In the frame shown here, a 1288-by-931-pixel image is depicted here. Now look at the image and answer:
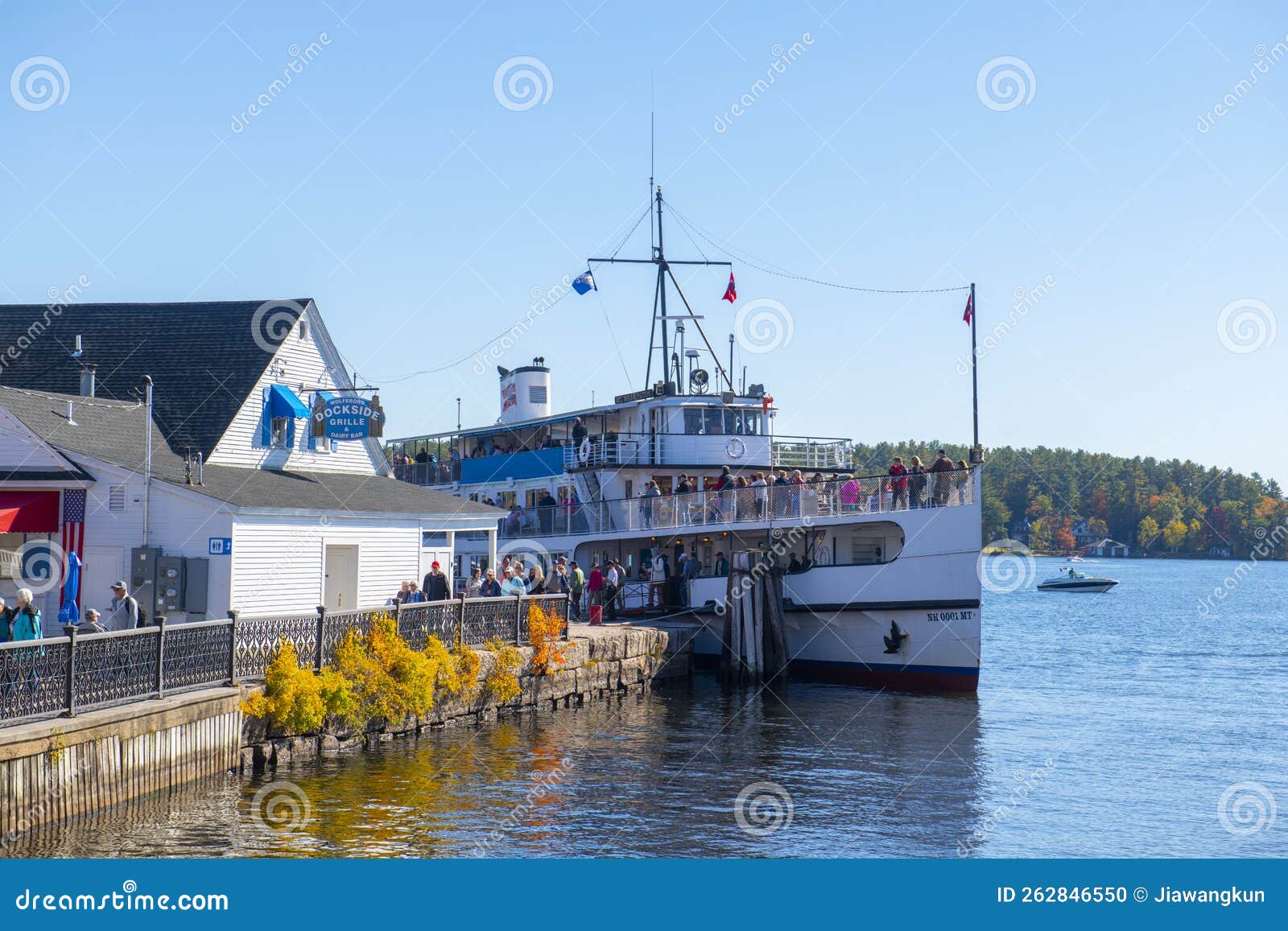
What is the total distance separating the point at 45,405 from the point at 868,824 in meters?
16.2

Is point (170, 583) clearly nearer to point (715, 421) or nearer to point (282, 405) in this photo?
point (282, 405)

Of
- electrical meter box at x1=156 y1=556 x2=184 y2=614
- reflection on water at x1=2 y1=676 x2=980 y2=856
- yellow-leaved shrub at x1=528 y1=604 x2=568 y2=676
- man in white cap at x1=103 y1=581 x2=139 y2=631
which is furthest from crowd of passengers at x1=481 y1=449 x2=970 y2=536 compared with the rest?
man in white cap at x1=103 y1=581 x2=139 y2=631

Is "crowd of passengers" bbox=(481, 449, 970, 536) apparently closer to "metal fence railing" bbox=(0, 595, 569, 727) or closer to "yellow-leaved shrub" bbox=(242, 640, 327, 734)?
"metal fence railing" bbox=(0, 595, 569, 727)

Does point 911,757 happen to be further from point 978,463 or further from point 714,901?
point 714,901

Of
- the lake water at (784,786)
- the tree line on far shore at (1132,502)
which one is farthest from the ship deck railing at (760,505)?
the tree line on far shore at (1132,502)

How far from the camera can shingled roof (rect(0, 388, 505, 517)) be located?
74.7 feet

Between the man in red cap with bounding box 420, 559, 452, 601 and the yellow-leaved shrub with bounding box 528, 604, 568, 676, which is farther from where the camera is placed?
the yellow-leaved shrub with bounding box 528, 604, 568, 676

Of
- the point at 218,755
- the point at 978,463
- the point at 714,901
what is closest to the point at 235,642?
the point at 218,755

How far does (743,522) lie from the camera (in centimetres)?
3366

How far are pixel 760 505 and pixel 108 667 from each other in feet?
65.9

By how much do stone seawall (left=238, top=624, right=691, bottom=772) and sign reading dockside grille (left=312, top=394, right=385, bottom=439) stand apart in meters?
5.85

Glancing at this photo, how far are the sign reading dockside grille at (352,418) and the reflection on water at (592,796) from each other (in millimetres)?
7060

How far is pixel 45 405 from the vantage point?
78.1 ft

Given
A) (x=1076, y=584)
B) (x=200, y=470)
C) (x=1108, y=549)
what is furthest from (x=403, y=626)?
(x=1108, y=549)
